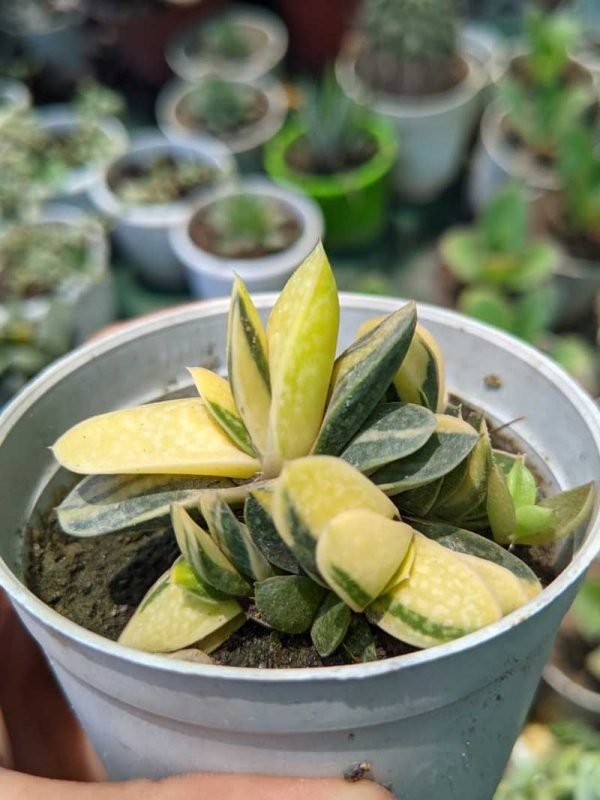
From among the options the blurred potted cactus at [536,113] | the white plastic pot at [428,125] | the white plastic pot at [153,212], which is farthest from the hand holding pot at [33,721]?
the white plastic pot at [428,125]

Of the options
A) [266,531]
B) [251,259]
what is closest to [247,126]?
[251,259]

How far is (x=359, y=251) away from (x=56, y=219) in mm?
714

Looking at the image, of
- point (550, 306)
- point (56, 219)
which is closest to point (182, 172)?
point (56, 219)

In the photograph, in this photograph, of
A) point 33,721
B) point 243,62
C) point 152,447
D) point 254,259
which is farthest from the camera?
point 243,62

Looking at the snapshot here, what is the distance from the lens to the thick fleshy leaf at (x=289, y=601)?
1.63ft

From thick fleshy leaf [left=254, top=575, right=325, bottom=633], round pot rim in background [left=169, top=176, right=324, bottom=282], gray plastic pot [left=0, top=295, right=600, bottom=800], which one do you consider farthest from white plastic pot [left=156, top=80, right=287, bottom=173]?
thick fleshy leaf [left=254, top=575, right=325, bottom=633]

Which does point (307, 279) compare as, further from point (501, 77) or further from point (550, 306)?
point (501, 77)

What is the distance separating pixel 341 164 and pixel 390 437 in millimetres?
1559

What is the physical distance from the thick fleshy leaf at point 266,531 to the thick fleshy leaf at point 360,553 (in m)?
0.05

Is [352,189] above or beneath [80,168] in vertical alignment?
above

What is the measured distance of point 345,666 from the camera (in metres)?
0.43

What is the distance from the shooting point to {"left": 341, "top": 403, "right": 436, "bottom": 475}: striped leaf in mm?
494

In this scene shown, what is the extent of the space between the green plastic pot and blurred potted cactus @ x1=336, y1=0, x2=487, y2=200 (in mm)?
64

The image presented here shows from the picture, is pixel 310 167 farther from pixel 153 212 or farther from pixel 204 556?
pixel 204 556
